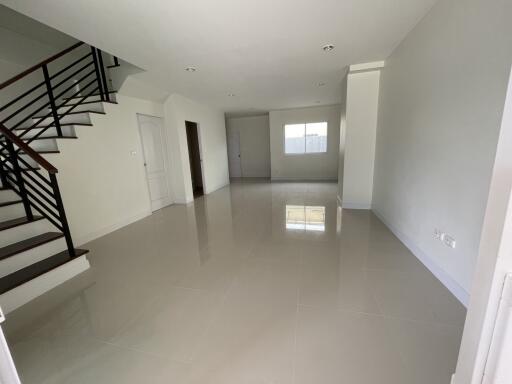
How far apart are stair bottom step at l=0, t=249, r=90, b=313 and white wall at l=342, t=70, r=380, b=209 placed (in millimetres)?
4437

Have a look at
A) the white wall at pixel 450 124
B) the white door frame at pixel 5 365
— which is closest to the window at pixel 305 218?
the white wall at pixel 450 124

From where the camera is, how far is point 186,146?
17.6ft

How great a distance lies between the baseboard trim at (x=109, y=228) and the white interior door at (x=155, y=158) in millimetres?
413

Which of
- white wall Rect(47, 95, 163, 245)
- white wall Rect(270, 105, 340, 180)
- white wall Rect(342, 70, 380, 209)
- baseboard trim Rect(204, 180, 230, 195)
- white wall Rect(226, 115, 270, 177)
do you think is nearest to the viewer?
white wall Rect(47, 95, 163, 245)

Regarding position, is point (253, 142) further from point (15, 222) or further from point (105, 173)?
point (15, 222)

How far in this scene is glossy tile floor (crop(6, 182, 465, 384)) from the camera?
1302 mm

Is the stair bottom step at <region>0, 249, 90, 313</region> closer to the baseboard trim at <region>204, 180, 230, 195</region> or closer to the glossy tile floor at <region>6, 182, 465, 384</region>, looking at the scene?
the glossy tile floor at <region>6, 182, 465, 384</region>

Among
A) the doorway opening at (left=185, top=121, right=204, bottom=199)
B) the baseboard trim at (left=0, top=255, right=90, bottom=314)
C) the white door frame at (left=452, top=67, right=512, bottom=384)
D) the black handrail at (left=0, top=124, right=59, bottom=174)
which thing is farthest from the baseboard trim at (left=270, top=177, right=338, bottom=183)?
the white door frame at (left=452, top=67, right=512, bottom=384)

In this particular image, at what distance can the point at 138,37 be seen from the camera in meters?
2.50

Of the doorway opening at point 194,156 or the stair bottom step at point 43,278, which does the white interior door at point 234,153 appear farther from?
the stair bottom step at point 43,278

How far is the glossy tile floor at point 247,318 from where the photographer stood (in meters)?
1.30

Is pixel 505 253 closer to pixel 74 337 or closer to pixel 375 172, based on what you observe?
pixel 74 337

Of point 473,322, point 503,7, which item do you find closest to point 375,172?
point 503,7

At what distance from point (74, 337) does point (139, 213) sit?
10.1ft
